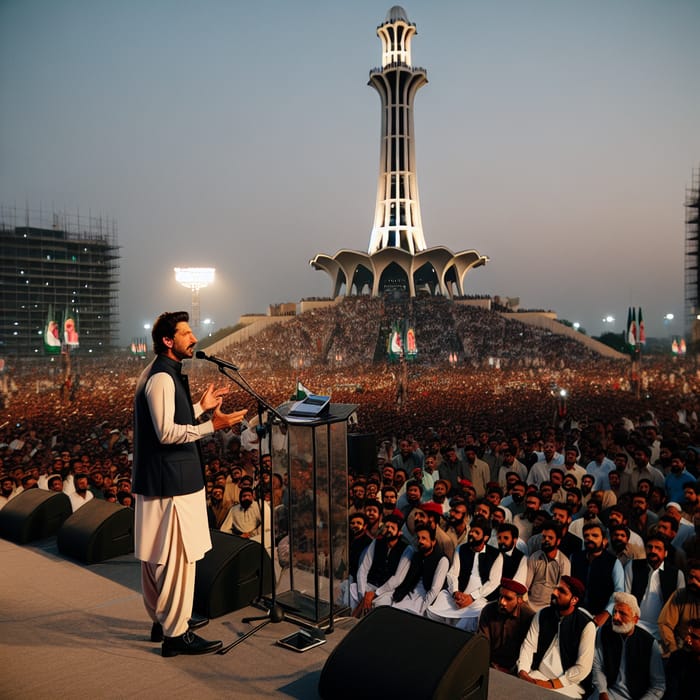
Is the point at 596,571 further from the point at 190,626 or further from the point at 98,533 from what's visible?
the point at 98,533

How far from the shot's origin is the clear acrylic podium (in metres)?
3.71

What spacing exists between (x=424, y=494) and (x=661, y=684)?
14.1 feet

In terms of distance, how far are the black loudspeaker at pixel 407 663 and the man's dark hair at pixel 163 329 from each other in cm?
166

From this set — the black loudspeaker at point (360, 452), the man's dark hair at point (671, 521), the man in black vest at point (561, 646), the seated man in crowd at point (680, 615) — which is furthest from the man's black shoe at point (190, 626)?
the black loudspeaker at point (360, 452)

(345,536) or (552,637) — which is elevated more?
(345,536)

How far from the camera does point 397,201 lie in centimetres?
6331

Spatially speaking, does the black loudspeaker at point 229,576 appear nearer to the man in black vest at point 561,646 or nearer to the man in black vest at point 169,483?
the man in black vest at point 169,483

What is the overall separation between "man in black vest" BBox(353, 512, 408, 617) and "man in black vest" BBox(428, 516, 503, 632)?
0.43 m

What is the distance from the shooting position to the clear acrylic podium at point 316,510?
371 centimetres

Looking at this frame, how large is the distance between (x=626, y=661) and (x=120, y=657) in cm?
283

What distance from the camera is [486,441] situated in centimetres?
974

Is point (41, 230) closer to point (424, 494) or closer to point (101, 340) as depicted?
point (101, 340)

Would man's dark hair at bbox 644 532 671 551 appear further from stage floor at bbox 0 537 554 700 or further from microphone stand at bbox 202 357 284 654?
microphone stand at bbox 202 357 284 654

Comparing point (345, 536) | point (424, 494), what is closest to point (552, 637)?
point (345, 536)
